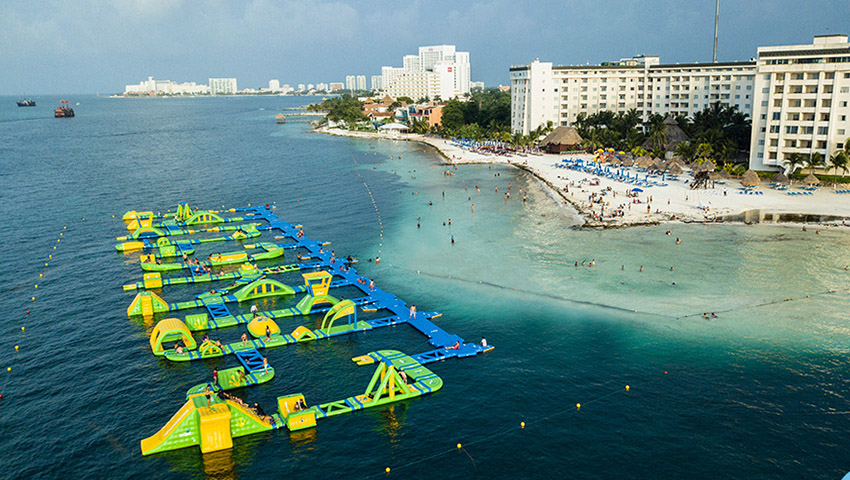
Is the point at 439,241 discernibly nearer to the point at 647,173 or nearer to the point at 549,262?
the point at 549,262

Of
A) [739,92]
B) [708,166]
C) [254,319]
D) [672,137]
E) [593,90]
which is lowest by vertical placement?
[254,319]

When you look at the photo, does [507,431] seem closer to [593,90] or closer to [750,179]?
[750,179]

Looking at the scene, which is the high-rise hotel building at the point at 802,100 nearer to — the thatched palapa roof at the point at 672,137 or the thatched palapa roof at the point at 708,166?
the thatched palapa roof at the point at 708,166

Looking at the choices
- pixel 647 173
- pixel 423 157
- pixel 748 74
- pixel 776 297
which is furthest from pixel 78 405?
pixel 748 74

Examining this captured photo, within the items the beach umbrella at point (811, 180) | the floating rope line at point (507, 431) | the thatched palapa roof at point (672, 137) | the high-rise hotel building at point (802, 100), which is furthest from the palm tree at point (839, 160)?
the floating rope line at point (507, 431)

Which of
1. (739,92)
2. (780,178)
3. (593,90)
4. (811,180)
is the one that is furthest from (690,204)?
(593,90)

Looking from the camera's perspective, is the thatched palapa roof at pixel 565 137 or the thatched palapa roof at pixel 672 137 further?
the thatched palapa roof at pixel 565 137
